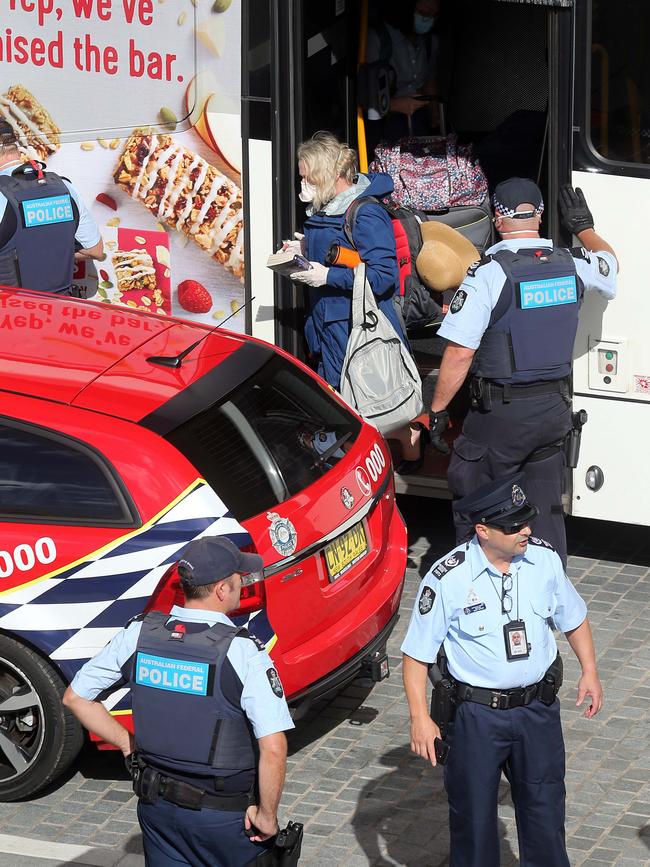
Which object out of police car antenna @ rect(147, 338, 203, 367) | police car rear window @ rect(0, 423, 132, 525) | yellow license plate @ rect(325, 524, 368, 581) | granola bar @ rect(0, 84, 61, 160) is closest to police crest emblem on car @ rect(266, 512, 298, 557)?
yellow license plate @ rect(325, 524, 368, 581)

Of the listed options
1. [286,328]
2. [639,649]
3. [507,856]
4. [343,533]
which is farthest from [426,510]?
[507,856]

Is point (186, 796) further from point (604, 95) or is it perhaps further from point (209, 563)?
point (604, 95)

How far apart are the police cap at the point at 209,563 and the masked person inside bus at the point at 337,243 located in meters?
3.26

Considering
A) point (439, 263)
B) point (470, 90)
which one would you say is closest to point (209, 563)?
point (439, 263)

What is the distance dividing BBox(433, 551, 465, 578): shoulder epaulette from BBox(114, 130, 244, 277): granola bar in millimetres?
3329

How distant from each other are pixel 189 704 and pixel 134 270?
13.8 feet

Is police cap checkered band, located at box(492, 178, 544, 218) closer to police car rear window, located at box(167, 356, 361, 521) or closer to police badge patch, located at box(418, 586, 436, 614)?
police car rear window, located at box(167, 356, 361, 521)

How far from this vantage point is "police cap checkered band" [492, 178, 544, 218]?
21.3 ft

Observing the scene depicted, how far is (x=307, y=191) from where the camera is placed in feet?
23.9

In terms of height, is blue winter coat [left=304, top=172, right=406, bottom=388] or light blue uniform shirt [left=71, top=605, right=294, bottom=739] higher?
blue winter coat [left=304, top=172, right=406, bottom=388]

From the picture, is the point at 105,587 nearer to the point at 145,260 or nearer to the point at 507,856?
the point at 507,856

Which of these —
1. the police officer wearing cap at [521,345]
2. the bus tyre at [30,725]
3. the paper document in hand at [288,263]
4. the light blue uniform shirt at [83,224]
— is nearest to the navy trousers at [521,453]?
the police officer wearing cap at [521,345]

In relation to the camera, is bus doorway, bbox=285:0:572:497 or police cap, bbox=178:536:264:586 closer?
police cap, bbox=178:536:264:586

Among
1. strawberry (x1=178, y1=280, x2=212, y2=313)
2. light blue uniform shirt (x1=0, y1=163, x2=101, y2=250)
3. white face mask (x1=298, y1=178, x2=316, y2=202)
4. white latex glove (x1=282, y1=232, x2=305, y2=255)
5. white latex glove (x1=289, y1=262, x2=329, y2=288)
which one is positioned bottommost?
strawberry (x1=178, y1=280, x2=212, y2=313)
